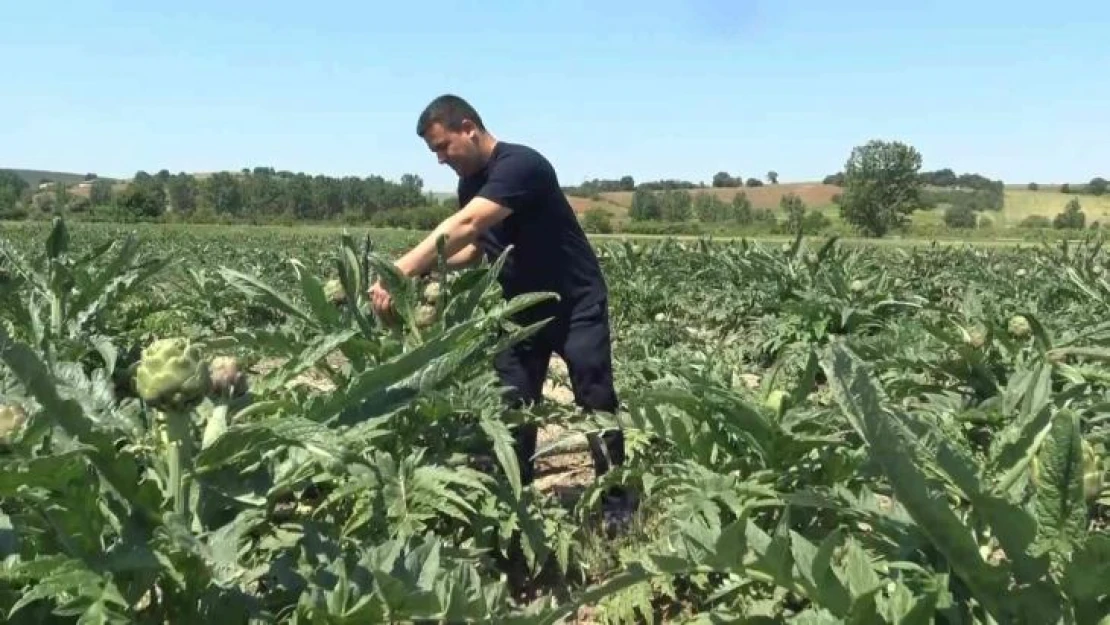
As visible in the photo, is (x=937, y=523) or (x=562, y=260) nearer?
(x=937, y=523)

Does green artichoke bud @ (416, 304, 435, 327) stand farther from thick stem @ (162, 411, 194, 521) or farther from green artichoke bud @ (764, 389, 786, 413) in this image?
thick stem @ (162, 411, 194, 521)

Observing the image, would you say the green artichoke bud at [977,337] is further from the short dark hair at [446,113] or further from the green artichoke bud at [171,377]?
the green artichoke bud at [171,377]

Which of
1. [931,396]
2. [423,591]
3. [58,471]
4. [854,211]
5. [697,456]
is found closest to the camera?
[58,471]

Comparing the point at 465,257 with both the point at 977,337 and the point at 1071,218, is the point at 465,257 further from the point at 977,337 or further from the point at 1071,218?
the point at 1071,218

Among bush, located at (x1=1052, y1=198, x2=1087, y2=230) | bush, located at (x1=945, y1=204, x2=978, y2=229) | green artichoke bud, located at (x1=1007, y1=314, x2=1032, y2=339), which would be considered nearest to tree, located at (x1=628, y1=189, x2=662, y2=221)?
bush, located at (x1=945, y1=204, x2=978, y2=229)

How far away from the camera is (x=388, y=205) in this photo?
272 feet

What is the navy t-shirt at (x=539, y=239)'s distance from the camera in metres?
3.56

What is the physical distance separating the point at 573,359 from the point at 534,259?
0.40m

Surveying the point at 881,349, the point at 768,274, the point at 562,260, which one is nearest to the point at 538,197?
the point at 562,260

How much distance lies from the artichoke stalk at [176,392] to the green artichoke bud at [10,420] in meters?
0.43

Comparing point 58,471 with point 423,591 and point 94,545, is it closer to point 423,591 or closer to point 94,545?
point 94,545

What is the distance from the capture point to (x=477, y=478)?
258cm

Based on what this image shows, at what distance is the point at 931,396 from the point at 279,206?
8533 cm

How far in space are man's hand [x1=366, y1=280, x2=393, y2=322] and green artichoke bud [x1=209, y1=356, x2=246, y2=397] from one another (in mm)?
467
